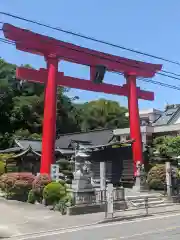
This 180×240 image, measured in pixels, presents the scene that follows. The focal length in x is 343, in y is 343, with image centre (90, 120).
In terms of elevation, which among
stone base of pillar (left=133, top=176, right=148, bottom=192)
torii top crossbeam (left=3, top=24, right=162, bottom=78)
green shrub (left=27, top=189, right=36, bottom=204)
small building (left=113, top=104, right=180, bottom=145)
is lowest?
green shrub (left=27, top=189, right=36, bottom=204)

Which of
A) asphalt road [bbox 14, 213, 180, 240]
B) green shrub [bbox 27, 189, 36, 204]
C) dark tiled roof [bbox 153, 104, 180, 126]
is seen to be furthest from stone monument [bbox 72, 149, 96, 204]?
dark tiled roof [bbox 153, 104, 180, 126]

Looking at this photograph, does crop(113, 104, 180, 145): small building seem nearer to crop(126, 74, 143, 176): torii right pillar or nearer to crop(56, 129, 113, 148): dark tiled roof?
crop(56, 129, 113, 148): dark tiled roof

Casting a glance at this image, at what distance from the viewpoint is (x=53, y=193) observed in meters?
18.9

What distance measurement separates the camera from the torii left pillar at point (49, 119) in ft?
77.0

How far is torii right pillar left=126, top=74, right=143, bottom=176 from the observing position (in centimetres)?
2780

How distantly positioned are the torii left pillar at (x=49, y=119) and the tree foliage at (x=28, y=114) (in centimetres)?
2242

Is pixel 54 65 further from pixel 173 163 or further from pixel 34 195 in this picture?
pixel 173 163

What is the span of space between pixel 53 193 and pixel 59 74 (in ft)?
33.7

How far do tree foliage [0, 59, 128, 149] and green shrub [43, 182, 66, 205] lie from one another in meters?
27.7

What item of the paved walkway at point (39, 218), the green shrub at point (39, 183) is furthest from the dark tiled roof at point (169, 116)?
the green shrub at point (39, 183)

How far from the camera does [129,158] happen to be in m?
29.5

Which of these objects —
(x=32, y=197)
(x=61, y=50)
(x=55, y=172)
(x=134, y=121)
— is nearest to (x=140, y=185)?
(x=134, y=121)

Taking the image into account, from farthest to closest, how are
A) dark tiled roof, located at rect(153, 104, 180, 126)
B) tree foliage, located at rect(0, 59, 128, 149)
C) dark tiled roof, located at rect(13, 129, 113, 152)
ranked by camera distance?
tree foliage, located at rect(0, 59, 128, 149), dark tiled roof, located at rect(153, 104, 180, 126), dark tiled roof, located at rect(13, 129, 113, 152)

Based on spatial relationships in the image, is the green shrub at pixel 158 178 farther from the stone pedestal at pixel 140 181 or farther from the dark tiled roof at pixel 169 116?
the dark tiled roof at pixel 169 116
